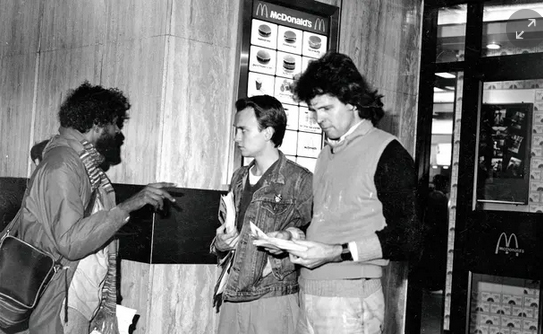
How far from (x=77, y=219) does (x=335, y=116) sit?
4.05 feet

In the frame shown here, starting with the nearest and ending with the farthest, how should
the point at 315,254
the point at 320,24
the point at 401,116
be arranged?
1. the point at 315,254
2. the point at 320,24
3. the point at 401,116

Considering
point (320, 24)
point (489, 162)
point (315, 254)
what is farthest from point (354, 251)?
point (489, 162)

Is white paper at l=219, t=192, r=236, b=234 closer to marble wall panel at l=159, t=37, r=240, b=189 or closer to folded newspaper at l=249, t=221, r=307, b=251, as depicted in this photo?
folded newspaper at l=249, t=221, r=307, b=251

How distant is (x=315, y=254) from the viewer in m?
2.58

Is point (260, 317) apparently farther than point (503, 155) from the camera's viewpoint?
No

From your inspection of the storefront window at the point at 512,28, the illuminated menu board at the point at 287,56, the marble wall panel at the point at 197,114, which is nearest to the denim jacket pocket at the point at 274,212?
the marble wall panel at the point at 197,114

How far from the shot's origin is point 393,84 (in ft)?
19.4

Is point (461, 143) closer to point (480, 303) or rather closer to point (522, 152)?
point (522, 152)

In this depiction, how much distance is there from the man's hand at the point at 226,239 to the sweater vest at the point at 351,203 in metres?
0.70

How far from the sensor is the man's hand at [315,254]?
8.46ft

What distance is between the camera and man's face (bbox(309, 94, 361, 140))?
282 centimetres

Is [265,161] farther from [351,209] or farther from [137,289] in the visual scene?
[137,289]

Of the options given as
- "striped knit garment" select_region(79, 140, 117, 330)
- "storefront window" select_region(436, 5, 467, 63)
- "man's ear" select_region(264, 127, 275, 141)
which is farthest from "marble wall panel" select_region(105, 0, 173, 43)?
"storefront window" select_region(436, 5, 467, 63)

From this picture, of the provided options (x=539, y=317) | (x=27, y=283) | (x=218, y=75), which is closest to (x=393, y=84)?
(x=218, y=75)
